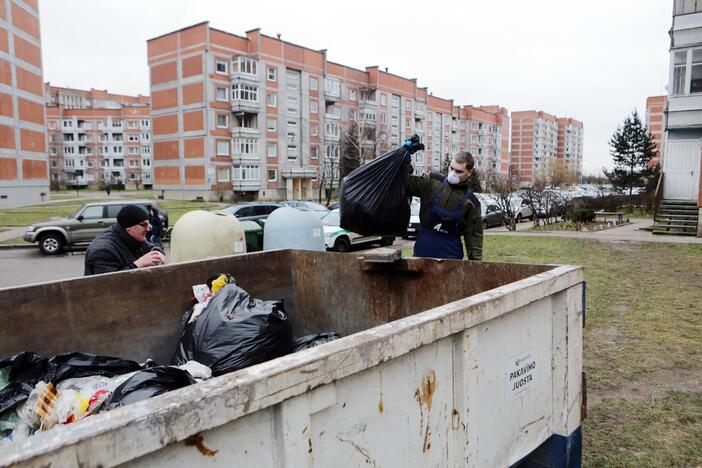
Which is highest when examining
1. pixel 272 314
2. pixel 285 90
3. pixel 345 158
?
pixel 285 90

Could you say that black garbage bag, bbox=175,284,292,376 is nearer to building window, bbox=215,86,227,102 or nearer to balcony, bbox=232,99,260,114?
balcony, bbox=232,99,260,114

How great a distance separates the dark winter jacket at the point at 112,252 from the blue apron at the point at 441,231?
249 cm

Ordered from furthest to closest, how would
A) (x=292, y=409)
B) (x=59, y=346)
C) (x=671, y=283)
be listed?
(x=671, y=283) < (x=59, y=346) < (x=292, y=409)

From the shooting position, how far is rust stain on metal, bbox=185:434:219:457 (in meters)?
1.32

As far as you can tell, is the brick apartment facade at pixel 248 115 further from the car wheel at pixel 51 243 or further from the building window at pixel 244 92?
the car wheel at pixel 51 243

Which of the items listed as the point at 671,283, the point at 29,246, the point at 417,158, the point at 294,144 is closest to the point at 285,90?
the point at 294,144

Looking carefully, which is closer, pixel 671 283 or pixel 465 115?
pixel 671 283

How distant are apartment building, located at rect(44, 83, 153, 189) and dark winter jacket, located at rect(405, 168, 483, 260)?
304ft

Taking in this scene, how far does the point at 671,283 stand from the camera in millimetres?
8656

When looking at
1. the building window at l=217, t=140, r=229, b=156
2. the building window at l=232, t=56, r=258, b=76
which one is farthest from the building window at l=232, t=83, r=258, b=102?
the building window at l=217, t=140, r=229, b=156

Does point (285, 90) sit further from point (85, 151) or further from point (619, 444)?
point (85, 151)

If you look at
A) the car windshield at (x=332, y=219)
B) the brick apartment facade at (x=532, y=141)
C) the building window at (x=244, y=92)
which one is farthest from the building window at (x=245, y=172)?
the brick apartment facade at (x=532, y=141)

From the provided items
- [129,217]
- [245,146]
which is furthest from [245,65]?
[129,217]

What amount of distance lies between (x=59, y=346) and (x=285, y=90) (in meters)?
51.6
